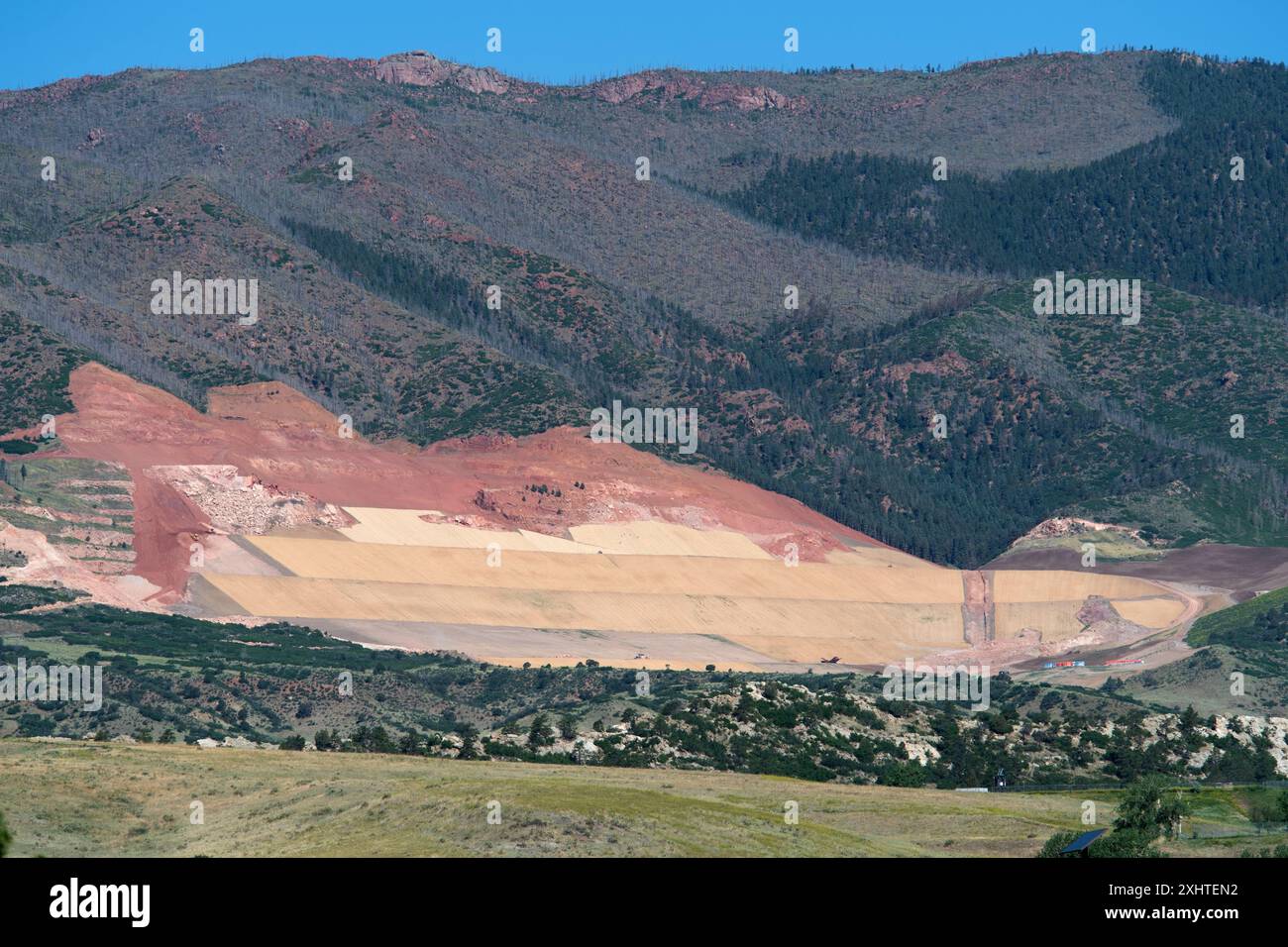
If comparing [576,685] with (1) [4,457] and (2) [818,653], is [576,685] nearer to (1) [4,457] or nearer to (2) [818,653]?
(2) [818,653]

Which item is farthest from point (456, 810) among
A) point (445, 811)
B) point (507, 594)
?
point (507, 594)

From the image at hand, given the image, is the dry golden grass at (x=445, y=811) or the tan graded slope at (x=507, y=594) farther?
the tan graded slope at (x=507, y=594)

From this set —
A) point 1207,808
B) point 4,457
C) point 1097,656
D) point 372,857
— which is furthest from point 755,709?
point 4,457

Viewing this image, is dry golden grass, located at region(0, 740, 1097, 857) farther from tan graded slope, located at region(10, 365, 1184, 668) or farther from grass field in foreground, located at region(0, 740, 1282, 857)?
tan graded slope, located at region(10, 365, 1184, 668)

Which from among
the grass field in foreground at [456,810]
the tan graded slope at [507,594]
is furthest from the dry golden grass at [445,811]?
the tan graded slope at [507,594]

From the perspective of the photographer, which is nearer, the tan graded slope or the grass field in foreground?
the grass field in foreground

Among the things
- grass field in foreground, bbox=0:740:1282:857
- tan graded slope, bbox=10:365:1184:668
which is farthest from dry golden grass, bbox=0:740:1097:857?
tan graded slope, bbox=10:365:1184:668

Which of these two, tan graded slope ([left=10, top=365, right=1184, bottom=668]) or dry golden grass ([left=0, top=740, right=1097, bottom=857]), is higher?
tan graded slope ([left=10, top=365, right=1184, bottom=668])

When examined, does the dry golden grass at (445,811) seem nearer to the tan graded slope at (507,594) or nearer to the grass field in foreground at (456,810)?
the grass field in foreground at (456,810)

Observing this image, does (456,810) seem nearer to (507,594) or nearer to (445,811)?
(445,811)
